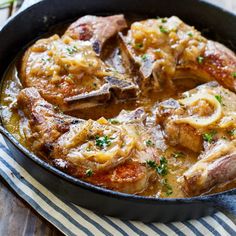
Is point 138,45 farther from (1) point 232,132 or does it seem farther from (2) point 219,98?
(1) point 232,132

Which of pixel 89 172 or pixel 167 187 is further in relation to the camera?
pixel 167 187

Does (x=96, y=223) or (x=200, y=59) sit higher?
(x=200, y=59)

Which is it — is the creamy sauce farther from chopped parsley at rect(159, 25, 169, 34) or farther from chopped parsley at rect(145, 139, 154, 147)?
chopped parsley at rect(159, 25, 169, 34)

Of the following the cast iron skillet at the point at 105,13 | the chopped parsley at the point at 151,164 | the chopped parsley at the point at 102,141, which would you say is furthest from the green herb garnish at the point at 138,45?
the chopped parsley at the point at 151,164

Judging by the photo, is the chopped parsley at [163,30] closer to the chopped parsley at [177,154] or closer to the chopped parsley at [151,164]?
the chopped parsley at [177,154]

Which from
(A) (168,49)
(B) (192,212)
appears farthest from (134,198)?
(A) (168,49)

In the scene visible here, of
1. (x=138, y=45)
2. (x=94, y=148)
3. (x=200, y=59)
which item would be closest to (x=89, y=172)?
(x=94, y=148)
